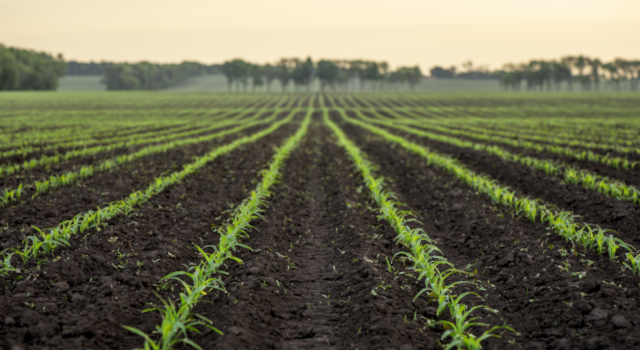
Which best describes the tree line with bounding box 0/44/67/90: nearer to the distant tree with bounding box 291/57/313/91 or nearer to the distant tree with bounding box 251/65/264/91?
the distant tree with bounding box 251/65/264/91

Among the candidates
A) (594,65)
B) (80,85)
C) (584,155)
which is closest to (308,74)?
(80,85)

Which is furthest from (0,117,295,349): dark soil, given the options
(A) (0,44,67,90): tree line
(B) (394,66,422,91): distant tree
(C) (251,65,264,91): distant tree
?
(B) (394,66,422,91): distant tree

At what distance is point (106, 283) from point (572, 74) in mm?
163716

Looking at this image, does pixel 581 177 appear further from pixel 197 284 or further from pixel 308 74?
pixel 308 74

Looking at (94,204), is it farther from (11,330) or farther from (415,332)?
(415,332)

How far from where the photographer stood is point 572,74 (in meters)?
140

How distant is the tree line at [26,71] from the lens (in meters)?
102

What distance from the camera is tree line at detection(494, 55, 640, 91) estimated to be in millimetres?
134000

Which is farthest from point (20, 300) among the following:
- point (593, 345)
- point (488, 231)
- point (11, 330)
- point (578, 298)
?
point (488, 231)

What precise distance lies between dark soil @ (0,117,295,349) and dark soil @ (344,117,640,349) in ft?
11.9

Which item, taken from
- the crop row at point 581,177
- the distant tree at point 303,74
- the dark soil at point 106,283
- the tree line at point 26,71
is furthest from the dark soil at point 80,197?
the distant tree at point 303,74

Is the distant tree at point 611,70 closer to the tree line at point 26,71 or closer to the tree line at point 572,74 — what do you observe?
the tree line at point 572,74

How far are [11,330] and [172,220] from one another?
11.9 ft

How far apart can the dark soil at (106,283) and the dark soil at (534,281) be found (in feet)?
11.9
